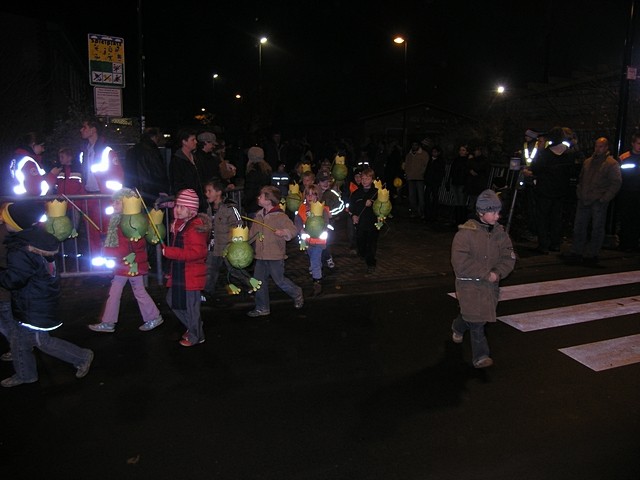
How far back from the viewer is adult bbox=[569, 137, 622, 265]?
9961 millimetres

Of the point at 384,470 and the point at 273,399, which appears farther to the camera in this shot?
the point at 273,399

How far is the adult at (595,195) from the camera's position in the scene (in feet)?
32.7

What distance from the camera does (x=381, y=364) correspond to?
5.51 m

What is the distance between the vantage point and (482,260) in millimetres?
5230

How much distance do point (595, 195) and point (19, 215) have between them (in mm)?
9103

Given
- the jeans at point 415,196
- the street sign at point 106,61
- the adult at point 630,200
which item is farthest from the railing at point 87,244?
the adult at point 630,200

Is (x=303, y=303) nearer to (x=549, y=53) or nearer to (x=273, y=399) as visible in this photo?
(x=273, y=399)

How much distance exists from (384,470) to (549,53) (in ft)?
115

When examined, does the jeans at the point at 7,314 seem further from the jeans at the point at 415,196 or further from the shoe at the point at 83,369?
the jeans at the point at 415,196

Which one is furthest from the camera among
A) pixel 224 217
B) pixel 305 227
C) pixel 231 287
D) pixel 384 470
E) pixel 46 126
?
pixel 46 126

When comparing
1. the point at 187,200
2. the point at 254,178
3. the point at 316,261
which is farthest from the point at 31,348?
the point at 254,178

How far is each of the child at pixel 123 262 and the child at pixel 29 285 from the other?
1.01 m

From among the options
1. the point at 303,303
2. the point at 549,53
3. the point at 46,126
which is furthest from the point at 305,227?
the point at 549,53

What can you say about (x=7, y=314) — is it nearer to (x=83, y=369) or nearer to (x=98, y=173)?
(x=83, y=369)
